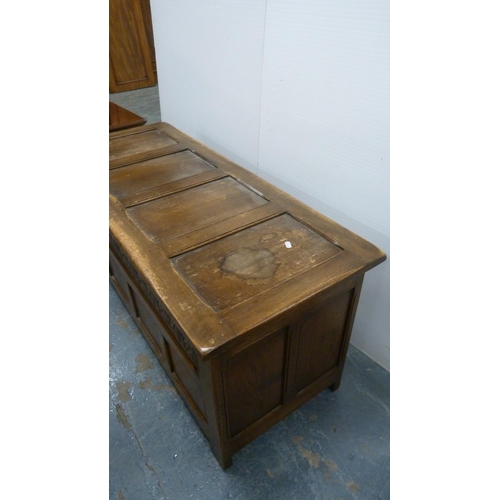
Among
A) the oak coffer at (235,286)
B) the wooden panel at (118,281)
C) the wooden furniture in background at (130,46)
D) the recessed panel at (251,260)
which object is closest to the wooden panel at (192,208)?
the oak coffer at (235,286)

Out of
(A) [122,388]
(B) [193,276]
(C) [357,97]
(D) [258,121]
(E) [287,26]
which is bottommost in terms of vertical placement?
(A) [122,388]

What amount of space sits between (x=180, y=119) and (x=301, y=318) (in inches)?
63.7

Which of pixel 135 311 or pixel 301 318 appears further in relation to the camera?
pixel 135 311

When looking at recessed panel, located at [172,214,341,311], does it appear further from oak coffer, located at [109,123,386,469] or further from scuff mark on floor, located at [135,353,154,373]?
scuff mark on floor, located at [135,353,154,373]

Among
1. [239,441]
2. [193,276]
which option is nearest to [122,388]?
[239,441]

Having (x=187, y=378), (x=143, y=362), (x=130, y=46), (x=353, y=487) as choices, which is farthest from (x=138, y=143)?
(x=130, y=46)

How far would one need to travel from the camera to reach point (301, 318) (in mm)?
967

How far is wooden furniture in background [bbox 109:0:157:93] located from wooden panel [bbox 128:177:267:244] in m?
3.81

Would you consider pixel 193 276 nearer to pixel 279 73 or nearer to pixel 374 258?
pixel 374 258

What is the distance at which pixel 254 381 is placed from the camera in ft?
3.31

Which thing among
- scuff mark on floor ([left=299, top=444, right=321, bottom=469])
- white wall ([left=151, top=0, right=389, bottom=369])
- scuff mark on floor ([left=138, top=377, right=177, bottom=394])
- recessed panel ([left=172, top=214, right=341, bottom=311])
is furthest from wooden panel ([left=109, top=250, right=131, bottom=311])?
scuff mark on floor ([left=299, top=444, right=321, bottom=469])

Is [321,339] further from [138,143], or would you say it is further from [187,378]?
[138,143]

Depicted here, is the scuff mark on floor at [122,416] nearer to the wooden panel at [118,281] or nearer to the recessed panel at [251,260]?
the wooden panel at [118,281]

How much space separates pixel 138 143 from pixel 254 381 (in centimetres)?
122
